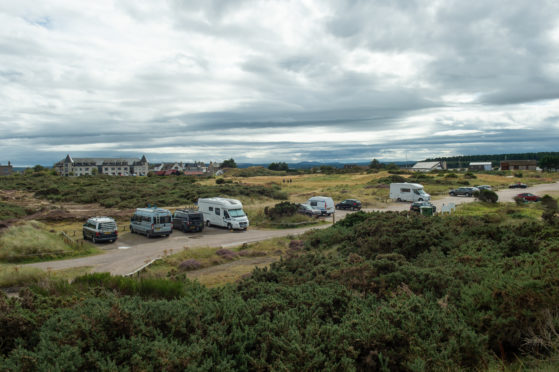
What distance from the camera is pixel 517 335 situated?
618 centimetres

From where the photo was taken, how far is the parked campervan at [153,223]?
26.0 meters

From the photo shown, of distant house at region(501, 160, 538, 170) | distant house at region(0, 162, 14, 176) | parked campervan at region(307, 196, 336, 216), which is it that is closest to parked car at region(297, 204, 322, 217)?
parked campervan at region(307, 196, 336, 216)

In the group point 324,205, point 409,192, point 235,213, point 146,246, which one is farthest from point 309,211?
point 409,192

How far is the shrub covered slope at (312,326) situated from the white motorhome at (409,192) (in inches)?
1420

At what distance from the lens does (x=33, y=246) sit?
20703mm

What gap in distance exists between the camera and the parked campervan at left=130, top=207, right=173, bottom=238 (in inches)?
1022

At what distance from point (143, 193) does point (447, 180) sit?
52363mm

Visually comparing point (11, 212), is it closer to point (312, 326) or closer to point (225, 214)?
point (225, 214)

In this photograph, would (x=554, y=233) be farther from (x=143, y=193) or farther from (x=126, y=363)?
(x=143, y=193)

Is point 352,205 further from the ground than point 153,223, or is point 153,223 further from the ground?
point 153,223

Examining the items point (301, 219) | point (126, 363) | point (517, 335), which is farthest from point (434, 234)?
point (301, 219)

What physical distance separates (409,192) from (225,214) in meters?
24.7

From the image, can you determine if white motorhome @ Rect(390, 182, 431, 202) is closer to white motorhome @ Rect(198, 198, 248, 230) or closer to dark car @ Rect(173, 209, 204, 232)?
white motorhome @ Rect(198, 198, 248, 230)

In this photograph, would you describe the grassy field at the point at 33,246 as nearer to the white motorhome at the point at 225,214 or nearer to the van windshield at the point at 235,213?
the white motorhome at the point at 225,214
